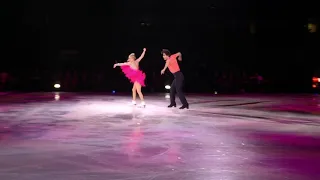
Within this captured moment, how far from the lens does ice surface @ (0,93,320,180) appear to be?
6246mm

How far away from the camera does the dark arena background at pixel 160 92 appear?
22.7ft

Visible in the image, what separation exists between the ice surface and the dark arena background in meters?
0.02

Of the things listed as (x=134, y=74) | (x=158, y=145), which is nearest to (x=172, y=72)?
(x=134, y=74)

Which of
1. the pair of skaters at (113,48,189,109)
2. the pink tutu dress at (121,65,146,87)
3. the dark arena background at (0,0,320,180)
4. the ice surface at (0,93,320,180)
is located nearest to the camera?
the ice surface at (0,93,320,180)

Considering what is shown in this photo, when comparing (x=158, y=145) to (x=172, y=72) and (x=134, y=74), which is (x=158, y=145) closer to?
(x=172, y=72)

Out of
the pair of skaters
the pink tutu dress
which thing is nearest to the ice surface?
the pair of skaters

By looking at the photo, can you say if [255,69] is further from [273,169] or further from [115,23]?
[273,169]

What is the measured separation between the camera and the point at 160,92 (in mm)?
27125

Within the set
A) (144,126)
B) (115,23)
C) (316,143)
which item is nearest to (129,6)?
(115,23)

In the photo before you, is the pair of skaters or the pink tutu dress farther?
the pink tutu dress

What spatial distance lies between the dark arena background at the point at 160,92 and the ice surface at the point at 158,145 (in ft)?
0.08

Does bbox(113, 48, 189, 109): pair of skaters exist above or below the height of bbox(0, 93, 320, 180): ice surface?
above

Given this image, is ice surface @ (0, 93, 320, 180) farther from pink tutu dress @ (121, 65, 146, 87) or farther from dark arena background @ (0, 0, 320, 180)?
pink tutu dress @ (121, 65, 146, 87)

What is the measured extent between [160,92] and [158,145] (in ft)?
61.5
